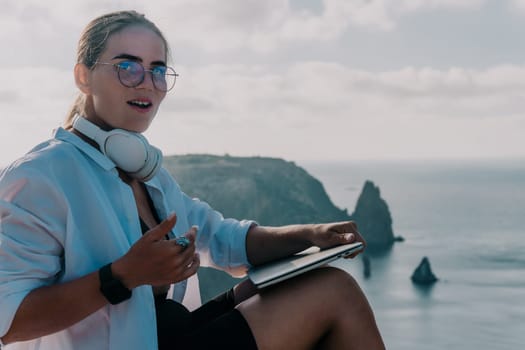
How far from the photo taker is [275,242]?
2695 mm

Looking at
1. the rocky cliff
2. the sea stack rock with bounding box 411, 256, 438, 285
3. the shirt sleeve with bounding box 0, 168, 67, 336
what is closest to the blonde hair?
the shirt sleeve with bounding box 0, 168, 67, 336

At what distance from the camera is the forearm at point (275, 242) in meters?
2.66

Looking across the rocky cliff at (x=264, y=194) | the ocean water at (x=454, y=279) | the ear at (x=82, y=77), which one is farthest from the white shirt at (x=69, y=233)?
the rocky cliff at (x=264, y=194)

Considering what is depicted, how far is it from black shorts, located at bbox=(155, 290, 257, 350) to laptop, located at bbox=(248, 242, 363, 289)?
15cm

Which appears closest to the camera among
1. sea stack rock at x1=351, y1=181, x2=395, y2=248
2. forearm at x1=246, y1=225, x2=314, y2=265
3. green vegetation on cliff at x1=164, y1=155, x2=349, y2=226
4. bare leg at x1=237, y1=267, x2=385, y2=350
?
bare leg at x1=237, y1=267, x2=385, y2=350

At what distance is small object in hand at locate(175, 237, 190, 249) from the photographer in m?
1.83

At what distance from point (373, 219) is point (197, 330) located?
91913mm

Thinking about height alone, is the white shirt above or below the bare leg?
above

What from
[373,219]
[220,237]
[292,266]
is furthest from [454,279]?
[292,266]

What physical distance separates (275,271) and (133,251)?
61 centimetres

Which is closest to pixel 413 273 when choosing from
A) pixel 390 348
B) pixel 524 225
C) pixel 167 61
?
pixel 390 348

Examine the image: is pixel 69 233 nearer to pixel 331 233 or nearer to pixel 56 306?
pixel 56 306

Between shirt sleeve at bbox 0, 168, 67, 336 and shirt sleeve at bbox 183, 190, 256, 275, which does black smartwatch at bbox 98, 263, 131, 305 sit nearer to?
shirt sleeve at bbox 0, 168, 67, 336

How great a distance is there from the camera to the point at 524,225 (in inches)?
3932
